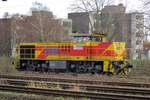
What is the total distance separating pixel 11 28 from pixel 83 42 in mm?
57232

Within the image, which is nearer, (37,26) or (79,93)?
(79,93)

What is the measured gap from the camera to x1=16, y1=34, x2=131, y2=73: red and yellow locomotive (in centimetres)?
2709

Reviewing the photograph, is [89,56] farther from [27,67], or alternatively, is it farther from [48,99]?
[48,99]

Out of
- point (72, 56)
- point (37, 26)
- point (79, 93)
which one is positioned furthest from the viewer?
point (37, 26)

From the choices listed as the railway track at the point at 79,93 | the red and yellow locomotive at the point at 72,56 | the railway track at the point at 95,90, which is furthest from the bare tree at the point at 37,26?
the railway track at the point at 79,93

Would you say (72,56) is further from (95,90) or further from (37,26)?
(37,26)

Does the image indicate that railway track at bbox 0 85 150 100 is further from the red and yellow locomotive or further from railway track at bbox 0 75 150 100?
the red and yellow locomotive

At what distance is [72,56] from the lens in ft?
93.0

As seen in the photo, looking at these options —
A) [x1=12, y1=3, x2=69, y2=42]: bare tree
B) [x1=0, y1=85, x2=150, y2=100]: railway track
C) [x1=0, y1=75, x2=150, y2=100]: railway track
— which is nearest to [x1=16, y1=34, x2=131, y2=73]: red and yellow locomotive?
[x1=0, y1=75, x2=150, y2=100]: railway track

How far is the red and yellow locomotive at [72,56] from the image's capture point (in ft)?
88.9

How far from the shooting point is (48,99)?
13844 mm

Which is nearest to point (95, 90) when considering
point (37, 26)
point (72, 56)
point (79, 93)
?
point (79, 93)

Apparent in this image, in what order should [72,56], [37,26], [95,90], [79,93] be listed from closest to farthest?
[79,93] → [95,90] → [72,56] → [37,26]

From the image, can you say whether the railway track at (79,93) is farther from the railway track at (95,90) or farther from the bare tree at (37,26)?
the bare tree at (37,26)
